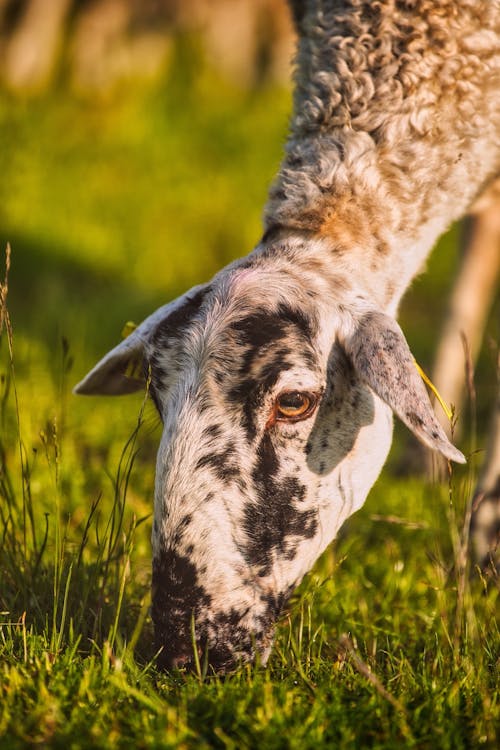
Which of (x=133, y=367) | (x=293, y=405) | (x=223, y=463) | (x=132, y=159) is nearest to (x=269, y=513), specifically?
(x=223, y=463)

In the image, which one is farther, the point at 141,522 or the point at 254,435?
the point at 141,522

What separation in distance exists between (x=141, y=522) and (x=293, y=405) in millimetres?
743

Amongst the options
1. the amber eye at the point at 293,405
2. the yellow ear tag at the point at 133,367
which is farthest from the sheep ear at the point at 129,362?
the amber eye at the point at 293,405

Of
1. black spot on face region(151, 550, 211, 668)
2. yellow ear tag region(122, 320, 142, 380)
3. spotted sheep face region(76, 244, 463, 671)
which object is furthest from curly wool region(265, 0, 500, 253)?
black spot on face region(151, 550, 211, 668)

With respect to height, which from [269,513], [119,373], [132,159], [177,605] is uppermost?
[132,159]

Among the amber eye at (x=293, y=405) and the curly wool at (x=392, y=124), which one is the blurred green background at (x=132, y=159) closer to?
the curly wool at (x=392, y=124)

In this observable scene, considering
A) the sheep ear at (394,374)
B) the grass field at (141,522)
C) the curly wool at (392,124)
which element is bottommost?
the grass field at (141,522)

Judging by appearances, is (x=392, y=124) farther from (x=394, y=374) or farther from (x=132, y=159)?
(x=132, y=159)

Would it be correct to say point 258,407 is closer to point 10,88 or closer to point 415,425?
point 415,425

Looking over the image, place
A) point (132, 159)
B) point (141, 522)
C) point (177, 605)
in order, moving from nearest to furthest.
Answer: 1. point (177, 605)
2. point (141, 522)
3. point (132, 159)

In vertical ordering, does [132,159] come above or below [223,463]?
above

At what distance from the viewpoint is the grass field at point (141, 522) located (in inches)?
91.9

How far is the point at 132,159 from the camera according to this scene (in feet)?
30.1

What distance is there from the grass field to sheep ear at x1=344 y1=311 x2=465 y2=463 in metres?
0.19
